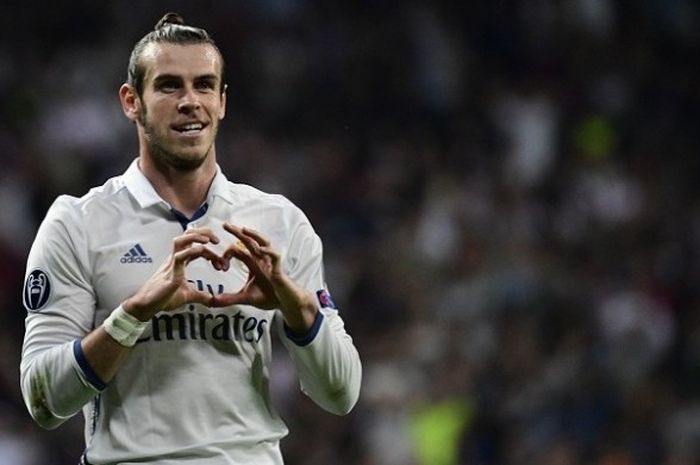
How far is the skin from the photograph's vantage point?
130 inches

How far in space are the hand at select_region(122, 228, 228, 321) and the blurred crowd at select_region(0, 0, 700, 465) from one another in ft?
15.1

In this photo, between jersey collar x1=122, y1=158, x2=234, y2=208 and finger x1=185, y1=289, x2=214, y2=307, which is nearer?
finger x1=185, y1=289, x2=214, y2=307

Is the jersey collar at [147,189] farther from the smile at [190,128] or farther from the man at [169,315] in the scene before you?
the smile at [190,128]

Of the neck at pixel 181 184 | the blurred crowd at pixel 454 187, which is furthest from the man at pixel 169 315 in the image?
the blurred crowd at pixel 454 187

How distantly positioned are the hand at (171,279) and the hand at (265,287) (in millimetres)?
65

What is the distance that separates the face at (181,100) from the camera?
3.55 m

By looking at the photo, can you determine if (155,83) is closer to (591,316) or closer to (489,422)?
(489,422)

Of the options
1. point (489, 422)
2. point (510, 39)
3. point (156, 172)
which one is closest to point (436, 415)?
point (489, 422)

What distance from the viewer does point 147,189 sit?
144 inches

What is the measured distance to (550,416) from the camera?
27.9 ft

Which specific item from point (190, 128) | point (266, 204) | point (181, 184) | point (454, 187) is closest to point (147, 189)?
point (181, 184)

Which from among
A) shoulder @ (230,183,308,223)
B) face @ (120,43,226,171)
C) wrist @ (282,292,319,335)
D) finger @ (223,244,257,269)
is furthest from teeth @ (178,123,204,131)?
wrist @ (282,292,319,335)

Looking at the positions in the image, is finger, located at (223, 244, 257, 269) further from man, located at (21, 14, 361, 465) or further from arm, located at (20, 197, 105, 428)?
arm, located at (20, 197, 105, 428)

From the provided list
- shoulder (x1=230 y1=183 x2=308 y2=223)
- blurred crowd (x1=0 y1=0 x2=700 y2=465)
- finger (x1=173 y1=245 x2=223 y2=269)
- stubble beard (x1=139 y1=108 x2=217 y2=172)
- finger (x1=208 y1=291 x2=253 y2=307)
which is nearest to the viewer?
finger (x1=173 y1=245 x2=223 y2=269)
